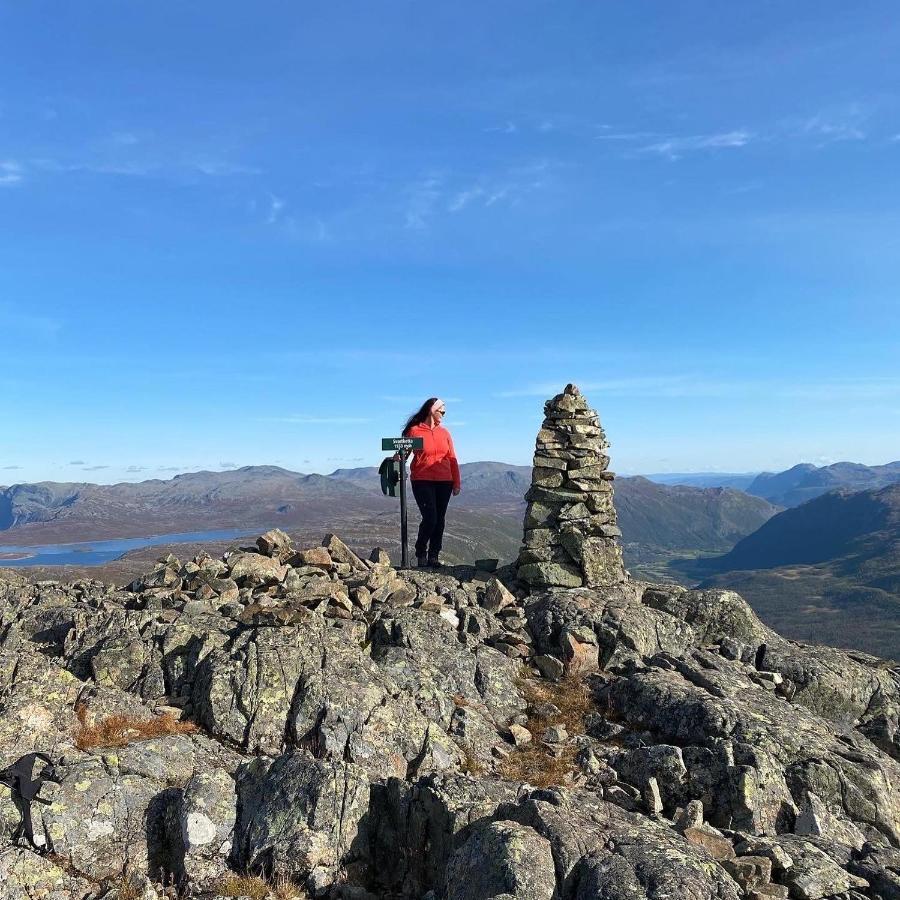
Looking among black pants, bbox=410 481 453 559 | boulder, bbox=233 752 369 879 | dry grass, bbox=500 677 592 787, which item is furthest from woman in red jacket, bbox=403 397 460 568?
boulder, bbox=233 752 369 879

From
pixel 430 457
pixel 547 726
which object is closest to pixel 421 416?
pixel 430 457

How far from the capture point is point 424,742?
13930 millimetres

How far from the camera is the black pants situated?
80.4 ft

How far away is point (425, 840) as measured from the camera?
10984mm

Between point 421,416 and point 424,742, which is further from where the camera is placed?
point 421,416

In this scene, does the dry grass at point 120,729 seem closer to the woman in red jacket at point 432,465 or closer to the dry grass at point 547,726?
the dry grass at point 547,726

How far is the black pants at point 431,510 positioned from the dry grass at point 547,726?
7.85 meters

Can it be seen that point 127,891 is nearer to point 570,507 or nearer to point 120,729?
point 120,729

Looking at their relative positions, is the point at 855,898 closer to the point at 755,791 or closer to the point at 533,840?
the point at 755,791

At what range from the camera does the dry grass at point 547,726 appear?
13852mm

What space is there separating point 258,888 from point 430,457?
15.6 meters

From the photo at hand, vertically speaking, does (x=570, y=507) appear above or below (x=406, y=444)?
below

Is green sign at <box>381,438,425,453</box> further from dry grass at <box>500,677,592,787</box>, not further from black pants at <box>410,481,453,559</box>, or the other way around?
dry grass at <box>500,677,592,787</box>

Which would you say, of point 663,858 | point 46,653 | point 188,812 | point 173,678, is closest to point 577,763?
point 663,858
